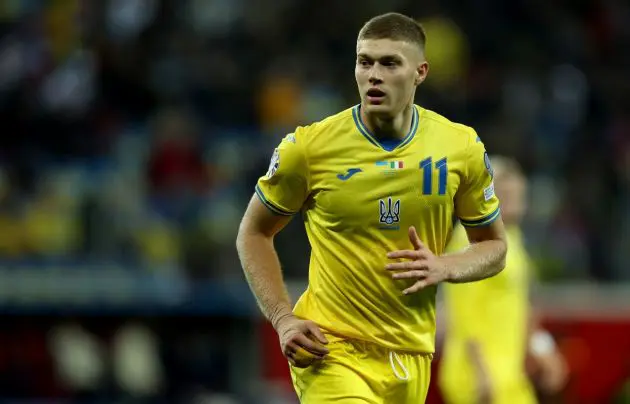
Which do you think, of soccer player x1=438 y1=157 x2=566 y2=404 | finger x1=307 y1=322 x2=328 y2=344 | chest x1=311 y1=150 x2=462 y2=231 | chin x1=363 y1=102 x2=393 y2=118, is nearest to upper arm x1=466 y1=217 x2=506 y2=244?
chest x1=311 y1=150 x2=462 y2=231

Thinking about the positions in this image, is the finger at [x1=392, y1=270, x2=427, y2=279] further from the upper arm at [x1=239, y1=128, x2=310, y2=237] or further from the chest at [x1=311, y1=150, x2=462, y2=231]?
the upper arm at [x1=239, y1=128, x2=310, y2=237]

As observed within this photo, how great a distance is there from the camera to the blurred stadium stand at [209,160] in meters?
11.4

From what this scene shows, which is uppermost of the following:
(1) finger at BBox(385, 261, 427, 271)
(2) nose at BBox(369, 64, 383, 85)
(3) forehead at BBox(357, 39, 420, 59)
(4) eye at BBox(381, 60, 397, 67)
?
(3) forehead at BBox(357, 39, 420, 59)

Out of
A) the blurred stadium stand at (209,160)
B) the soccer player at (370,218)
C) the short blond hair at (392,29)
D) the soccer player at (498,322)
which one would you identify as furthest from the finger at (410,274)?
the blurred stadium stand at (209,160)

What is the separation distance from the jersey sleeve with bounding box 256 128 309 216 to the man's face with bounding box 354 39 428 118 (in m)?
0.32

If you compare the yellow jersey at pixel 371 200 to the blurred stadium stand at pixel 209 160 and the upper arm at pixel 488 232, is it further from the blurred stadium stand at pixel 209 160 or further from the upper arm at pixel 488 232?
the blurred stadium stand at pixel 209 160

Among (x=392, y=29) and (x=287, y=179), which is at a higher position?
(x=392, y=29)

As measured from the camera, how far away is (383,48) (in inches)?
199

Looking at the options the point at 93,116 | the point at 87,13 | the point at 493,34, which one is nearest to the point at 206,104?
the point at 93,116

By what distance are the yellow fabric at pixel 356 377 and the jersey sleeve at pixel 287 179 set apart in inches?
21.7

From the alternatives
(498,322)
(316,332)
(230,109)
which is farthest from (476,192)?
(230,109)

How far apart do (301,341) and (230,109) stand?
8936 mm

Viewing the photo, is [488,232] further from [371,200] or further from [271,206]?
[271,206]

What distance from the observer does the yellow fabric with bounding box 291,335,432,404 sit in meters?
5.24
